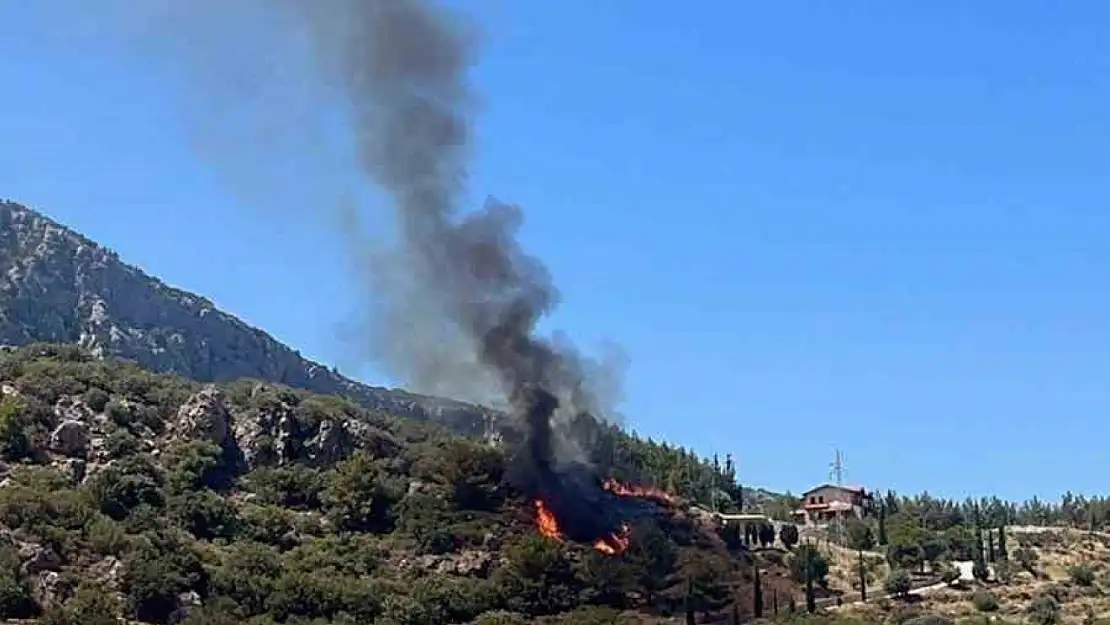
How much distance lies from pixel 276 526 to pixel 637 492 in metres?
36.8

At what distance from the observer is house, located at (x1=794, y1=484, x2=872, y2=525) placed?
17750 cm

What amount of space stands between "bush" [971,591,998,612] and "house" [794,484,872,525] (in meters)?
64.2

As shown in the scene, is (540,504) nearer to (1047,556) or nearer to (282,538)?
(282,538)

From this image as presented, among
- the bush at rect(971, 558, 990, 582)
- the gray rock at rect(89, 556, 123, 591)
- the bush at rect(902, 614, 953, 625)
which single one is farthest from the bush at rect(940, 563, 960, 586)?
the gray rock at rect(89, 556, 123, 591)

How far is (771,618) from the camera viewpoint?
99000mm

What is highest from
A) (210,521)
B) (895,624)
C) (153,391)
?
(153,391)

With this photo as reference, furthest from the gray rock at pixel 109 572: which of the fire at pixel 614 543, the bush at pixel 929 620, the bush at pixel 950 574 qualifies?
the bush at pixel 950 574

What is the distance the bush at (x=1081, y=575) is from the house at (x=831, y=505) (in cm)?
5240

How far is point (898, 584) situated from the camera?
111250mm

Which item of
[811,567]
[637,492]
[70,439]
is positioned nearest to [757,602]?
[811,567]

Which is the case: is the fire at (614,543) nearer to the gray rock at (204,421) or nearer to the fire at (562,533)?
the fire at (562,533)

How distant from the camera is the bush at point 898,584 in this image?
365 ft

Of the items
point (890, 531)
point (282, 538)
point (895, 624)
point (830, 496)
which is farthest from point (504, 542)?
point (830, 496)

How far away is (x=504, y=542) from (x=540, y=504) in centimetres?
816
